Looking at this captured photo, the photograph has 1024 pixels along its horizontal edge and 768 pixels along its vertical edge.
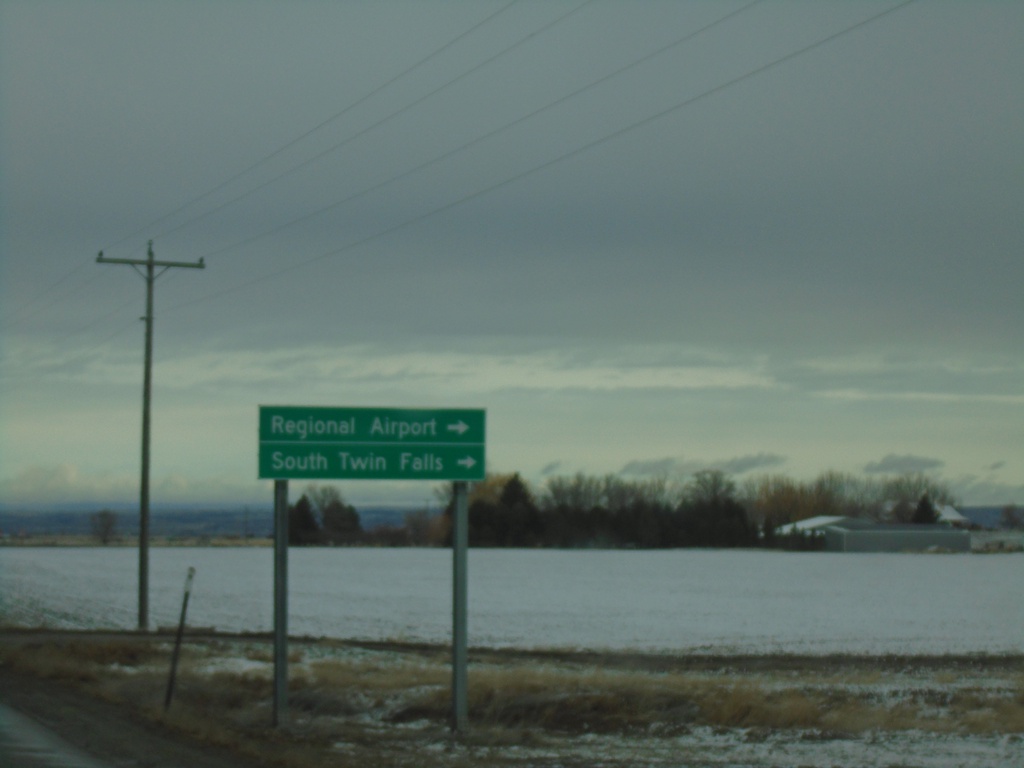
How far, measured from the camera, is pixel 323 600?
53.4 metres

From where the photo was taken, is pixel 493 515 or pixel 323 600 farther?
pixel 493 515

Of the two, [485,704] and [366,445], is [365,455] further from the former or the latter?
[485,704]

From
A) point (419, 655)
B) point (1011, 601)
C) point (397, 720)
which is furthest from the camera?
point (1011, 601)

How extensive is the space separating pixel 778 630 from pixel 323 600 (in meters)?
21.5

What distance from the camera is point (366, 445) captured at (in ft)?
49.3

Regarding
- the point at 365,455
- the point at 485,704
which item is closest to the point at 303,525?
the point at 485,704

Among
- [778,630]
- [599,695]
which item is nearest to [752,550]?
[778,630]

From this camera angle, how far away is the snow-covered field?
3538cm

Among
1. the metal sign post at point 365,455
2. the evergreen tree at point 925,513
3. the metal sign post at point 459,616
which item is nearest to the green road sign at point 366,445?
the metal sign post at point 365,455

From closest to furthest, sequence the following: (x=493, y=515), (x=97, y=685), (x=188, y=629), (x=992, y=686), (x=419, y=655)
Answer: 1. (x=97, y=685)
2. (x=992, y=686)
3. (x=419, y=655)
4. (x=188, y=629)
5. (x=493, y=515)

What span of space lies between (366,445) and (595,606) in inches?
1486

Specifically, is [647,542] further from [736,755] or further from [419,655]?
[736,755]

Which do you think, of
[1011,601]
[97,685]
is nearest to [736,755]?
[97,685]

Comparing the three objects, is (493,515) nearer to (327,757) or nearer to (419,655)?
(419,655)
